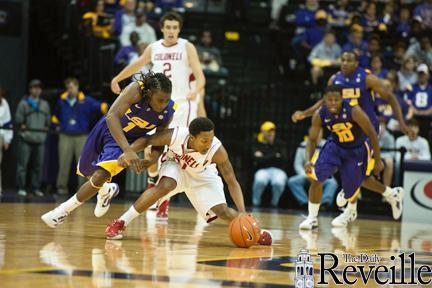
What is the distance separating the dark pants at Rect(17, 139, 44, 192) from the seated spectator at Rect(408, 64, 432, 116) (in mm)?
6299

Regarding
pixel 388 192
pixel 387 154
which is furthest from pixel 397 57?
pixel 388 192

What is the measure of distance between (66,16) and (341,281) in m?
13.3

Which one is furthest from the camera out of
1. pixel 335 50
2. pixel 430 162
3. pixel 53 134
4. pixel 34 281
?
pixel 335 50

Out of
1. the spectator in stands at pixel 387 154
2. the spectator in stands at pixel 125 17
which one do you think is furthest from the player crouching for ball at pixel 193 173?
the spectator in stands at pixel 125 17

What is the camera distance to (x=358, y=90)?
11.2 metres

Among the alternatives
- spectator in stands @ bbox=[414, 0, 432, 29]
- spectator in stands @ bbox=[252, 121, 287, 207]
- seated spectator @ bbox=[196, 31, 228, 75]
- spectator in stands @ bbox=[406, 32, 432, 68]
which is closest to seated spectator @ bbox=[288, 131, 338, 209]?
spectator in stands @ bbox=[252, 121, 287, 207]

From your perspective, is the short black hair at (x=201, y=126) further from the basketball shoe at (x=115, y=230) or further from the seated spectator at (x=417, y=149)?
the seated spectator at (x=417, y=149)

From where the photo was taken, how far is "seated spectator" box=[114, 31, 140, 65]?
15.8 m

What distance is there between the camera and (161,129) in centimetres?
821

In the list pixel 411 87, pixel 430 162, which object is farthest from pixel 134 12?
pixel 430 162

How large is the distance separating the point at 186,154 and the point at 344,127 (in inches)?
131

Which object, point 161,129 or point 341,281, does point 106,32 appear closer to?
point 161,129

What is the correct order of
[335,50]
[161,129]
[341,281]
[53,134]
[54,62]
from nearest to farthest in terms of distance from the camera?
[341,281] → [161,129] → [53,134] → [335,50] → [54,62]

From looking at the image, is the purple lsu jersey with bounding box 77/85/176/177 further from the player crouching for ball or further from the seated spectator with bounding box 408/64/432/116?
the seated spectator with bounding box 408/64/432/116
